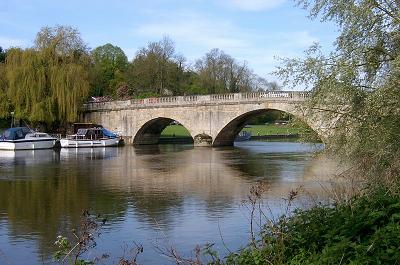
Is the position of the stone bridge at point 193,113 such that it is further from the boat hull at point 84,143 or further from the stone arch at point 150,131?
the boat hull at point 84,143

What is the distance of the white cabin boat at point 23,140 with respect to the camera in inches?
1384

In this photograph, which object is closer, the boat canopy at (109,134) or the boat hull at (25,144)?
the boat hull at (25,144)

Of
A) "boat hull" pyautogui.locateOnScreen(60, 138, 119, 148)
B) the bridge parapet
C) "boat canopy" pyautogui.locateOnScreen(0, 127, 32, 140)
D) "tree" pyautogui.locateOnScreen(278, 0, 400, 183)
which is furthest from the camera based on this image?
"boat hull" pyautogui.locateOnScreen(60, 138, 119, 148)

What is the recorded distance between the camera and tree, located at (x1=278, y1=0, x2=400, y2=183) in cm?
816

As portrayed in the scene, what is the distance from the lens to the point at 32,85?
39.1 metres

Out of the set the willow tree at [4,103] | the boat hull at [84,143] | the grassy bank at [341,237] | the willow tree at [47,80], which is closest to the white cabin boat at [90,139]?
the boat hull at [84,143]

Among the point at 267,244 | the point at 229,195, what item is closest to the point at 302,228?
the point at 267,244

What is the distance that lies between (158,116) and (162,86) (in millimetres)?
14812

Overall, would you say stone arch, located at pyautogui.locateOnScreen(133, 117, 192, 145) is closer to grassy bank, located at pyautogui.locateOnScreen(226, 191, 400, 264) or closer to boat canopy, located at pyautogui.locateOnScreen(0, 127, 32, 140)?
boat canopy, located at pyautogui.locateOnScreen(0, 127, 32, 140)

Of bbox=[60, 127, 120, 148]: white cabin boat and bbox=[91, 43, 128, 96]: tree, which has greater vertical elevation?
bbox=[91, 43, 128, 96]: tree

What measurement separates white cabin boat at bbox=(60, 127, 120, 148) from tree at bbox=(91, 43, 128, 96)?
39.1 ft

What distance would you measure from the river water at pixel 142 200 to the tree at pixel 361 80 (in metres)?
1.30

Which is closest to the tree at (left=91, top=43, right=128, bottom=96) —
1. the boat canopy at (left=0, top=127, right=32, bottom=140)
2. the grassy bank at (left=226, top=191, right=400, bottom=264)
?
the boat canopy at (left=0, top=127, right=32, bottom=140)

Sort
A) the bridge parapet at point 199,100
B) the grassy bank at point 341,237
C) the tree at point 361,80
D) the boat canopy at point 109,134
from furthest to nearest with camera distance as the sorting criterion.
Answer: the boat canopy at point 109,134
the bridge parapet at point 199,100
the tree at point 361,80
the grassy bank at point 341,237
